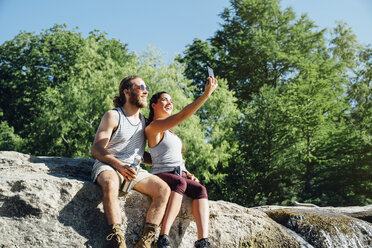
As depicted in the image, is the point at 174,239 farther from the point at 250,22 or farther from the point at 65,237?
→ the point at 250,22

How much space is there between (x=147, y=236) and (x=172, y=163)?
2.91ft

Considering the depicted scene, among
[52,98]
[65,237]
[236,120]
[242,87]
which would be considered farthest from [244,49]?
[65,237]

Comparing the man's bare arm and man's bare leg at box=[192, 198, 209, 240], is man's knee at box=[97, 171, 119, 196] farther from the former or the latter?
→ man's bare leg at box=[192, 198, 209, 240]

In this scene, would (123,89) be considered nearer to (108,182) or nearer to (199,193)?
(108,182)

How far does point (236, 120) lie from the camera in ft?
60.3

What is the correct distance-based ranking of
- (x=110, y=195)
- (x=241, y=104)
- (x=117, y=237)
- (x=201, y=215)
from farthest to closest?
(x=241, y=104), (x=201, y=215), (x=110, y=195), (x=117, y=237)

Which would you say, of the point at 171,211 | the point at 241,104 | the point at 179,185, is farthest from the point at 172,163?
the point at 241,104

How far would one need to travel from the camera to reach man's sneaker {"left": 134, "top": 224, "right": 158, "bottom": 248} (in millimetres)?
3064

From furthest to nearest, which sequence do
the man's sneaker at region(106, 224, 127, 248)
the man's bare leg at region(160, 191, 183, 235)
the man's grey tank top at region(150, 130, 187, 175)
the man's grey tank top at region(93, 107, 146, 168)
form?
the man's grey tank top at region(150, 130, 187, 175)
the man's grey tank top at region(93, 107, 146, 168)
the man's bare leg at region(160, 191, 183, 235)
the man's sneaker at region(106, 224, 127, 248)

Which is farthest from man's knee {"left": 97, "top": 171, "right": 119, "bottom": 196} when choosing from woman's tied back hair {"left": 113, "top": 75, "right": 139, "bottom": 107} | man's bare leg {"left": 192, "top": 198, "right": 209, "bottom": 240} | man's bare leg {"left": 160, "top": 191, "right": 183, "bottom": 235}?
woman's tied back hair {"left": 113, "top": 75, "right": 139, "bottom": 107}

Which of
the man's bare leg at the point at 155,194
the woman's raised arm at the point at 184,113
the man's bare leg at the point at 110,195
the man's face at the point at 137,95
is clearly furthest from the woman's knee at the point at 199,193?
the man's face at the point at 137,95

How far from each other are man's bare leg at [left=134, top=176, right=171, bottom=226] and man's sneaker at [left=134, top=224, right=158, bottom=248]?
5 centimetres

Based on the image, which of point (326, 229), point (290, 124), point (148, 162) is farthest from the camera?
point (290, 124)

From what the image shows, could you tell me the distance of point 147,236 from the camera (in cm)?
311
